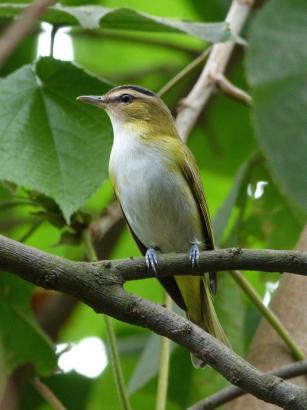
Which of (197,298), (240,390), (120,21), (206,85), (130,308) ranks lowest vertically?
(197,298)

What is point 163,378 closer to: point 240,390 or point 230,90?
point 240,390

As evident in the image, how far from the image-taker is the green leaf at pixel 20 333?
2822 millimetres

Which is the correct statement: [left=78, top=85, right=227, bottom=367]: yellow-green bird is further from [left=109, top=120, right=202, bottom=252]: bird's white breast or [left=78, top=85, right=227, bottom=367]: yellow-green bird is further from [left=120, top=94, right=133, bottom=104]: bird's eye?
[left=120, top=94, right=133, bottom=104]: bird's eye

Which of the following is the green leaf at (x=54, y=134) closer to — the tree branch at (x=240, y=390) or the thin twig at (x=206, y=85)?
the thin twig at (x=206, y=85)

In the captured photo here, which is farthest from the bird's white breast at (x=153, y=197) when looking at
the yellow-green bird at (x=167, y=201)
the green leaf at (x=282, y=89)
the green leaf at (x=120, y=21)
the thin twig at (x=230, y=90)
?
the green leaf at (x=282, y=89)

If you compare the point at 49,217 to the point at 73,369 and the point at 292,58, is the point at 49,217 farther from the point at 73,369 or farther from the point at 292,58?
the point at 292,58

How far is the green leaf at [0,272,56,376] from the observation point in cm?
282

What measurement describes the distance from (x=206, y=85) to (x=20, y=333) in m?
1.44

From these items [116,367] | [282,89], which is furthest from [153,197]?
[282,89]

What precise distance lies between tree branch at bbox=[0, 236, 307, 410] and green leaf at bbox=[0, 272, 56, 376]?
904 millimetres

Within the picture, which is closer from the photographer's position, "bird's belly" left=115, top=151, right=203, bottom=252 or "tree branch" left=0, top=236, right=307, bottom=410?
"tree branch" left=0, top=236, right=307, bottom=410

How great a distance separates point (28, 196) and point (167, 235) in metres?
0.78

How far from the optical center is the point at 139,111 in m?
3.94

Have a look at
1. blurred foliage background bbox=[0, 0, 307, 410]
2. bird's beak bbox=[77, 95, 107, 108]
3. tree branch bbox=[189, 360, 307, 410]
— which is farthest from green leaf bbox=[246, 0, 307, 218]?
bird's beak bbox=[77, 95, 107, 108]
